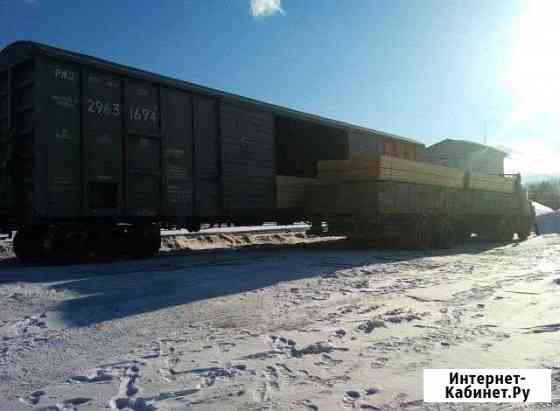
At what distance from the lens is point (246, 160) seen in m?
13.0

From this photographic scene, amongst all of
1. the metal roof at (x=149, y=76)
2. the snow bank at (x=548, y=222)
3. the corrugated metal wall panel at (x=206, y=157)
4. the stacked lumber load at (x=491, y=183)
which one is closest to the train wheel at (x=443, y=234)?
the stacked lumber load at (x=491, y=183)

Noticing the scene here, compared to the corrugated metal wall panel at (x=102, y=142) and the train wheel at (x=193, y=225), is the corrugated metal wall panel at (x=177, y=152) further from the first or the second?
the corrugated metal wall panel at (x=102, y=142)

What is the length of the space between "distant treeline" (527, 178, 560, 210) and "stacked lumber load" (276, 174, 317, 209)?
1532 inches

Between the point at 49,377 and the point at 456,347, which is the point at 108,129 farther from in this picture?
the point at 456,347

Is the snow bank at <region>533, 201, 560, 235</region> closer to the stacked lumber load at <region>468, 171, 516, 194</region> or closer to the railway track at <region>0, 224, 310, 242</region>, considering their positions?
the stacked lumber load at <region>468, 171, 516, 194</region>

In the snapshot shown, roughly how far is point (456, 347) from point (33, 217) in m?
7.92

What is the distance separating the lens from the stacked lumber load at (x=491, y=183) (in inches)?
695

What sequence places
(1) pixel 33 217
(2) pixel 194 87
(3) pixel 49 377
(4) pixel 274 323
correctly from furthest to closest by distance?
(2) pixel 194 87 < (1) pixel 33 217 < (4) pixel 274 323 < (3) pixel 49 377

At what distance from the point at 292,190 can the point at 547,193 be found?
5411cm

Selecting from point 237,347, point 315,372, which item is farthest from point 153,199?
point 315,372

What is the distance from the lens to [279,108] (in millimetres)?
14164

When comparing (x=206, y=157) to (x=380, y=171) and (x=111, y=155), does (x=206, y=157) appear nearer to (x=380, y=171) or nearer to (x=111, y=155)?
(x=111, y=155)

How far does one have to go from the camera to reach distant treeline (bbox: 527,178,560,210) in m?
46.8

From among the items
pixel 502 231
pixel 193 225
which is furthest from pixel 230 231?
pixel 502 231
